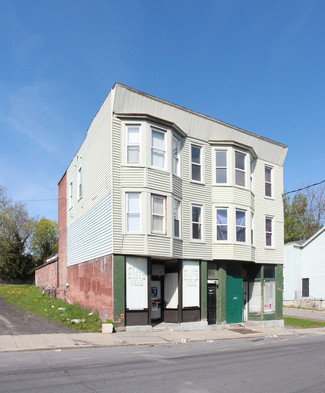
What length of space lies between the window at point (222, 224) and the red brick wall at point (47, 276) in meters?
14.9

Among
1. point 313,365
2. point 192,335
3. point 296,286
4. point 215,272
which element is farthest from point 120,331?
point 296,286

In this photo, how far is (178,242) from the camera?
19656 millimetres

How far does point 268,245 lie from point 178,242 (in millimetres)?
7400

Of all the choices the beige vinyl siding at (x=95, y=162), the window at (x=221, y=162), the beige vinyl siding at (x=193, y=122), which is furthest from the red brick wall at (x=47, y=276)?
the beige vinyl siding at (x=193, y=122)

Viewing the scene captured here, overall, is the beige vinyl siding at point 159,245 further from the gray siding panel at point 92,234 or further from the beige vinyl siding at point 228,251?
the beige vinyl siding at point 228,251

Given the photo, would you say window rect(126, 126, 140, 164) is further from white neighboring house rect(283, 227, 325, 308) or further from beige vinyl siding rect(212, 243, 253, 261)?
white neighboring house rect(283, 227, 325, 308)

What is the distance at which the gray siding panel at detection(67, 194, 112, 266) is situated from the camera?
18.7 m

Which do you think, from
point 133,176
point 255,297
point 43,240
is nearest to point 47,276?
point 255,297

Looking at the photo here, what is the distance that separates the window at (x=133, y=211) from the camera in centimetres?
1838

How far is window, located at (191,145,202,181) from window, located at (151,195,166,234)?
9.76 ft

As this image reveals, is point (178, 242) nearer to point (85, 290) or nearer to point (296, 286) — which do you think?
point (85, 290)

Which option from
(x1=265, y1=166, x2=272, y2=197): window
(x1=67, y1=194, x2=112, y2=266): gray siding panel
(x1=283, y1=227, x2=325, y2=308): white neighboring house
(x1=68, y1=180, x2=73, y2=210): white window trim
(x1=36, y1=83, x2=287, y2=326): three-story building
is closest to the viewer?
(x1=36, y1=83, x2=287, y2=326): three-story building

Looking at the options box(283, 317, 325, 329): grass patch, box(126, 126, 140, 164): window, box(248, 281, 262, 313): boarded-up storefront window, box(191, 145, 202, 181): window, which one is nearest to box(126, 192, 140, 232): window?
box(126, 126, 140, 164): window

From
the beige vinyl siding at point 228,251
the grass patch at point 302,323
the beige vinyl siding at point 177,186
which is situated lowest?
the grass patch at point 302,323
